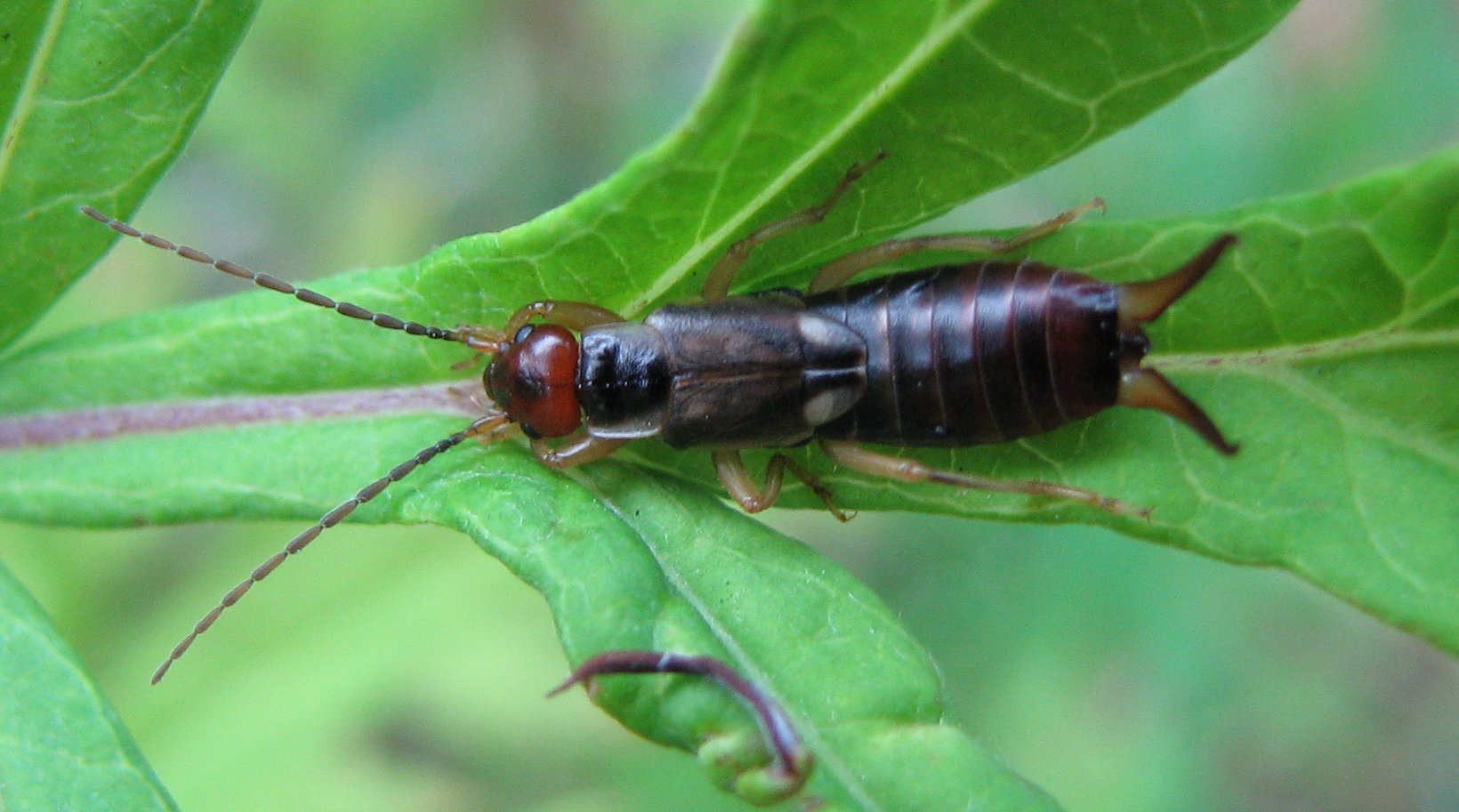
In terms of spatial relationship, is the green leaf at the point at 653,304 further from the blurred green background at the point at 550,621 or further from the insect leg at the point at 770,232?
the blurred green background at the point at 550,621

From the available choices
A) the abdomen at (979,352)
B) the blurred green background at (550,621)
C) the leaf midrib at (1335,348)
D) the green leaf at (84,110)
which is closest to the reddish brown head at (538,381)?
the abdomen at (979,352)

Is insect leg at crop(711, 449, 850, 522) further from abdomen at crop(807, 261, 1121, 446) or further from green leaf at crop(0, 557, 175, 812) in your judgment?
green leaf at crop(0, 557, 175, 812)

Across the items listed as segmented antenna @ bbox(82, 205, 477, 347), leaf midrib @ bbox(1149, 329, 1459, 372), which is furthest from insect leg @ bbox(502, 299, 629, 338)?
leaf midrib @ bbox(1149, 329, 1459, 372)

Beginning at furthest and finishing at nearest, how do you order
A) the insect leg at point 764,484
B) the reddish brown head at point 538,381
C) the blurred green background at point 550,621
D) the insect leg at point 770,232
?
the blurred green background at point 550,621 < the reddish brown head at point 538,381 < the insect leg at point 764,484 < the insect leg at point 770,232

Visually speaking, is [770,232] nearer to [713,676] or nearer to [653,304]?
[653,304]

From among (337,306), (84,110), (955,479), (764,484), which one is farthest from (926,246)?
(84,110)
